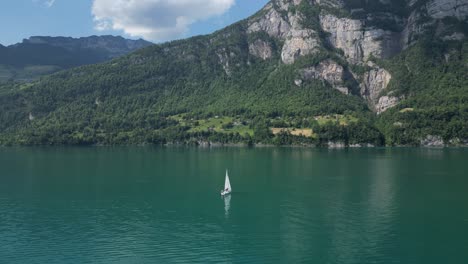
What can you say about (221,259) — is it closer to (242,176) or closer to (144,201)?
(144,201)

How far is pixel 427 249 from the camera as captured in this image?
4966cm

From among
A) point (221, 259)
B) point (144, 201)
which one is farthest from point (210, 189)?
point (221, 259)

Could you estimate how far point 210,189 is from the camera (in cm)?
9175

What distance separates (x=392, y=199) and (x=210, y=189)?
34.2 metres

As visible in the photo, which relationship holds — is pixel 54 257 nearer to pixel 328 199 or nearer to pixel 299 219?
pixel 299 219

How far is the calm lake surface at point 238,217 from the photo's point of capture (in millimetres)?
48531

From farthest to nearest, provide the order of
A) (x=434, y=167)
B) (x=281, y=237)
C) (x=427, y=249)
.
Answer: (x=434, y=167), (x=281, y=237), (x=427, y=249)

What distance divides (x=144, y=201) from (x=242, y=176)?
37300 mm

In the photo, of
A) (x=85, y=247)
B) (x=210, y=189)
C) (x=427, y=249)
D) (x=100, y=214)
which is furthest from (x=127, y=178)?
(x=427, y=249)

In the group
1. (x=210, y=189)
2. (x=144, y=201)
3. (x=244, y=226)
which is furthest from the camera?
(x=210, y=189)

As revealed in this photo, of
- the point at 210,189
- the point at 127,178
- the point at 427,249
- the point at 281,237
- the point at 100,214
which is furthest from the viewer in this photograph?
the point at 127,178

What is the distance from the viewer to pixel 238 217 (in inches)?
2591

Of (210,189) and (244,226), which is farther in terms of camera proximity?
(210,189)

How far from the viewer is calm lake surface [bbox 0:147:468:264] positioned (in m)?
48.5
